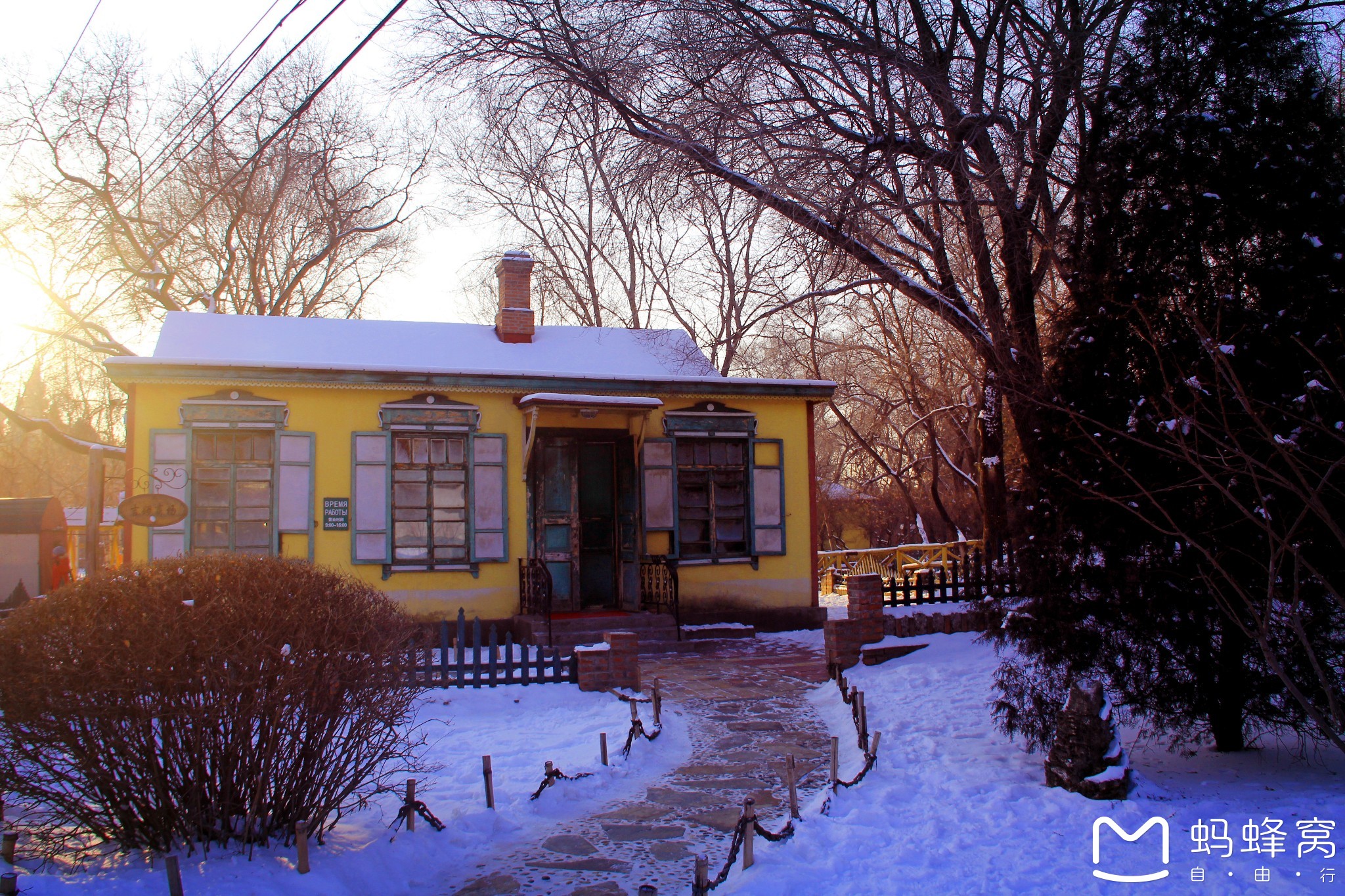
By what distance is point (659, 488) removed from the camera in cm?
1333

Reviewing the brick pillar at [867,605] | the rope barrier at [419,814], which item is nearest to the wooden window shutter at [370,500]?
the brick pillar at [867,605]

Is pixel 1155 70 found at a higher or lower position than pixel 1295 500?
higher

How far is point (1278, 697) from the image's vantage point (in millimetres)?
5965

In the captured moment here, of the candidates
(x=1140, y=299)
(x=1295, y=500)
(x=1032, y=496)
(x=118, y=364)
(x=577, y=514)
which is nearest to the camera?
(x=1295, y=500)

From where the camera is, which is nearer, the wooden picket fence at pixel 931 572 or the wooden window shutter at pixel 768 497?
the wooden picket fence at pixel 931 572

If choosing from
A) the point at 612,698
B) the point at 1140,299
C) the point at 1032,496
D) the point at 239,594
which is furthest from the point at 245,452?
the point at 1140,299

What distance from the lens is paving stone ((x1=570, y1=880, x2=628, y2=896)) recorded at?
4730mm

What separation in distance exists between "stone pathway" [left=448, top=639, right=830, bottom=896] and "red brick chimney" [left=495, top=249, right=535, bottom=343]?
6481 mm

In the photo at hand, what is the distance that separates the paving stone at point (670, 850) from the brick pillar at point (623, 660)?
342 cm

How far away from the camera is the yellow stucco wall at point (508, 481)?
1159 centimetres

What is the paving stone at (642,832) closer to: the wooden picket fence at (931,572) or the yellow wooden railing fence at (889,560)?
the wooden picket fence at (931,572)

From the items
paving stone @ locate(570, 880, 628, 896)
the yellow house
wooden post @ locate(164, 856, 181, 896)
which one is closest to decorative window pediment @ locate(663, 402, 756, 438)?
the yellow house

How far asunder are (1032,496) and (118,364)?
10.2 meters

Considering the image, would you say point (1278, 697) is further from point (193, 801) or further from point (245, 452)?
point (245, 452)
